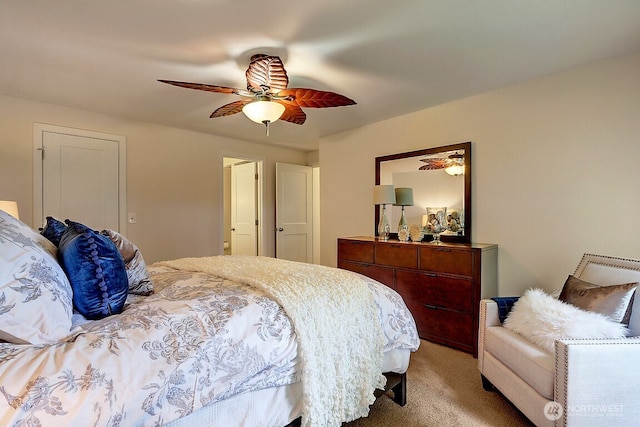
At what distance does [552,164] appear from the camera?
2594 millimetres

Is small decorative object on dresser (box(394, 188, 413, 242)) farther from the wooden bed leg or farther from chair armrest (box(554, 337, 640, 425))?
chair armrest (box(554, 337, 640, 425))

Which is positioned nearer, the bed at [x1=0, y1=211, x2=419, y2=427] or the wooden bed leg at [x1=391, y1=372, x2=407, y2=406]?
the bed at [x1=0, y1=211, x2=419, y2=427]

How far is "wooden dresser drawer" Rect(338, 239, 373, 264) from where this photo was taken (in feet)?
11.1

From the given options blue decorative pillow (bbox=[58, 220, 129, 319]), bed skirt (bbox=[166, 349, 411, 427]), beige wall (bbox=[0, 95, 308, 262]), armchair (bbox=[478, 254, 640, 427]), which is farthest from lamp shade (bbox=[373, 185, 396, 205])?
blue decorative pillow (bbox=[58, 220, 129, 319])

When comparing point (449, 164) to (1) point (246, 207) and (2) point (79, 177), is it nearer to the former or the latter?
(1) point (246, 207)

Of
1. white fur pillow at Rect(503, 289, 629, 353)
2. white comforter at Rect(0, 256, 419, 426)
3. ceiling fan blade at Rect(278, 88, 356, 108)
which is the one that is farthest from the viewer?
ceiling fan blade at Rect(278, 88, 356, 108)

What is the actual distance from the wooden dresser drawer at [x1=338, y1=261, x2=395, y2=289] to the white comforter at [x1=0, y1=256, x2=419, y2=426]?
6.43ft

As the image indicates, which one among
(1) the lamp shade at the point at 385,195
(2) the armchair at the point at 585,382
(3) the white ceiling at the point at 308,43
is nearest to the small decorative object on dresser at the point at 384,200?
(1) the lamp shade at the point at 385,195

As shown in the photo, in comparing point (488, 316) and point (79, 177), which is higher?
point (79, 177)

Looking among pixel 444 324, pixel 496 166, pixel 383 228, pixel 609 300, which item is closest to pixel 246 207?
pixel 383 228

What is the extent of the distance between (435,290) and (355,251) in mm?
957

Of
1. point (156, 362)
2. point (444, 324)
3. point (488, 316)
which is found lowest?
point (444, 324)

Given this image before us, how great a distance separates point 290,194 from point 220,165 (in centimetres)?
123

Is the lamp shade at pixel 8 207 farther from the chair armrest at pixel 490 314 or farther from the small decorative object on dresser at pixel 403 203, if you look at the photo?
the chair armrest at pixel 490 314
